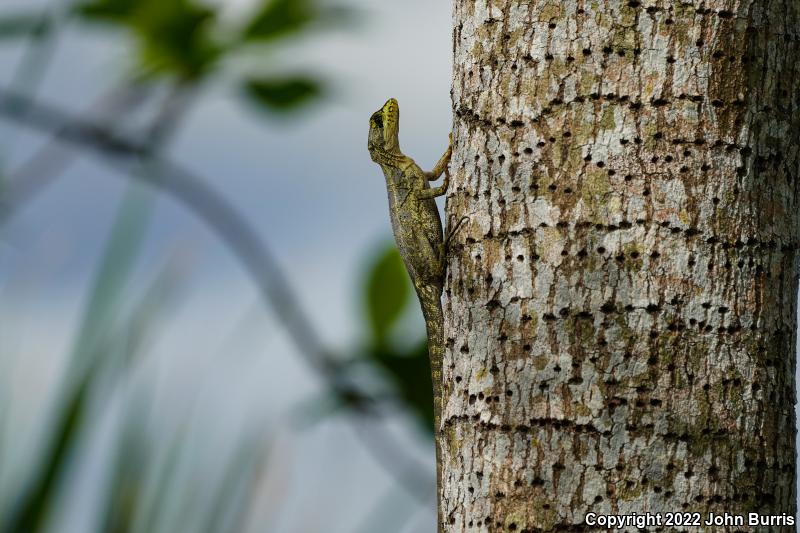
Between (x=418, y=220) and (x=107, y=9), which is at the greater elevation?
(x=107, y=9)

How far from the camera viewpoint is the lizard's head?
15.0 feet

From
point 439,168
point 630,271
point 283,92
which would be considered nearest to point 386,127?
point 439,168

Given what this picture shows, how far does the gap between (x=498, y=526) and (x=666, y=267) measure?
0.80 meters

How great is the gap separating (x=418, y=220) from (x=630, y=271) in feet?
5.18

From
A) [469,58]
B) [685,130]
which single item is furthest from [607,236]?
[469,58]

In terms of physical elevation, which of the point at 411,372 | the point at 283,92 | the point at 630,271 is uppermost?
the point at 283,92

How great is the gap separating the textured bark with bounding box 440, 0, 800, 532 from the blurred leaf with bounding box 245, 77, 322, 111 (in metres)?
0.79

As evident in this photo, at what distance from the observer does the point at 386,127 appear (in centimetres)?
465

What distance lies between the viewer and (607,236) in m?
2.36

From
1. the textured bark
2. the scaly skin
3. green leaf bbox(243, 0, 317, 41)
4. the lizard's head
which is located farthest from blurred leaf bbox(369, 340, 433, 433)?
the lizard's head

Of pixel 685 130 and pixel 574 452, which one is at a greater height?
pixel 685 130

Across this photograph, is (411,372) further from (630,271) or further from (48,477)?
(48,477)

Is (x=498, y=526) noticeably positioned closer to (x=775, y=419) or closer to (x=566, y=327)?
(x=566, y=327)

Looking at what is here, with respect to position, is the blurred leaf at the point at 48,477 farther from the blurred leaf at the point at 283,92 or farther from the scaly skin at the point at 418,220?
the blurred leaf at the point at 283,92
